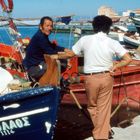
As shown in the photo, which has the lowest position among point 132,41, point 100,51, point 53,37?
point 132,41

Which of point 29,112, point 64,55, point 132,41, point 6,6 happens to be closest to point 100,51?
point 64,55

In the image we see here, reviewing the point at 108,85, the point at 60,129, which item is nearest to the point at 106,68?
the point at 108,85

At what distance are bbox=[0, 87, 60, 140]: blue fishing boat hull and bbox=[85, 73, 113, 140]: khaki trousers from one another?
1.65 feet

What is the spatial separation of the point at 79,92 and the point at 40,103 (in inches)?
168

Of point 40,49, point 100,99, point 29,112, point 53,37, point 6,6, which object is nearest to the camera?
point 29,112

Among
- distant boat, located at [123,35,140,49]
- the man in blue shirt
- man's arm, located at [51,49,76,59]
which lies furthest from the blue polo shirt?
distant boat, located at [123,35,140,49]

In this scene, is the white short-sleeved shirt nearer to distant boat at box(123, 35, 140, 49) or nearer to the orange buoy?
the orange buoy

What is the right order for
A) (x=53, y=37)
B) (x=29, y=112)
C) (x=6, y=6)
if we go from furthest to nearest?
(x=53, y=37), (x=6, y=6), (x=29, y=112)

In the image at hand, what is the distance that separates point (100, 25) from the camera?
666 cm

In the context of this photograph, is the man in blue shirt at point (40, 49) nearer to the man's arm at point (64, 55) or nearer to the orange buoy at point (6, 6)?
the man's arm at point (64, 55)

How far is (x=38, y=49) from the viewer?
726cm

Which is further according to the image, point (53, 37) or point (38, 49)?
point (53, 37)

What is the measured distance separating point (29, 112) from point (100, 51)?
131 cm

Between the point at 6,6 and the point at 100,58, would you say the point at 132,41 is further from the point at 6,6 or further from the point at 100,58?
the point at 100,58
